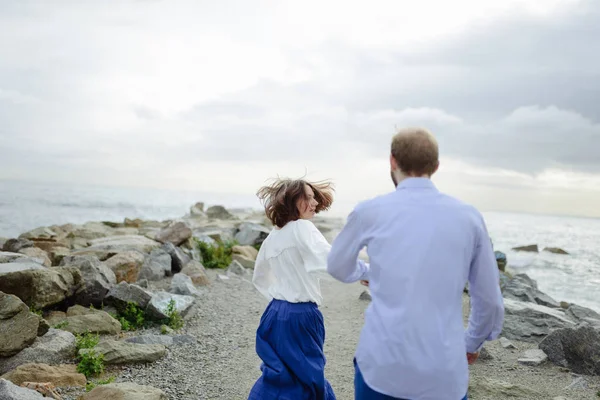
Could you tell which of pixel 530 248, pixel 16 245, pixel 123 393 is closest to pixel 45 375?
pixel 123 393

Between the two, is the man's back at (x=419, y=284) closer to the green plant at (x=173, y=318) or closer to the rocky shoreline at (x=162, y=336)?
the rocky shoreline at (x=162, y=336)

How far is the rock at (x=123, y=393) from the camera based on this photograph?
443 centimetres

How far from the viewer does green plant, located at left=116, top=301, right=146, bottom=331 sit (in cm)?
723

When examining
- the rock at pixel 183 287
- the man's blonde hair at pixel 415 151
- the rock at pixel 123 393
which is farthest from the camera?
the rock at pixel 183 287

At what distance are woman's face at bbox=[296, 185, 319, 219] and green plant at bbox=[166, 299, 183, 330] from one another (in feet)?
13.2

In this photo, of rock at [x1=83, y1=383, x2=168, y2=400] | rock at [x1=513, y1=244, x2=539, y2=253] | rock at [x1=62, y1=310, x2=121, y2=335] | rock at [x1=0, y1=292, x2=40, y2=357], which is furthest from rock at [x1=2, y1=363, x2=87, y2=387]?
rock at [x1=513, y1=244, x2=539, y2=253]

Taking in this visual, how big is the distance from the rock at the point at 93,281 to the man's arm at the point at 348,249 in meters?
5.86

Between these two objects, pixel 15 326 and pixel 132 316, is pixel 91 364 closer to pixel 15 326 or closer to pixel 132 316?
pixel 15 326

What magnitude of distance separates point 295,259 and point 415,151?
1835 millimetres

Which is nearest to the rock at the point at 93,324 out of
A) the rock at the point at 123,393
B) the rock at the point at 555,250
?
the rock at the point at 123,393

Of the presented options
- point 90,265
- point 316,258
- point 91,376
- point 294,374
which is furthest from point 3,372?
point 316,258

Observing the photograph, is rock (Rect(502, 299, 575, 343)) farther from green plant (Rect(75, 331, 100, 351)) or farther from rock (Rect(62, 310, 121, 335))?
green plant (Rect(75, 331, 100, 351))

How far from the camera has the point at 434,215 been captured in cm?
231

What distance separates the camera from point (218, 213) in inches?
1109
